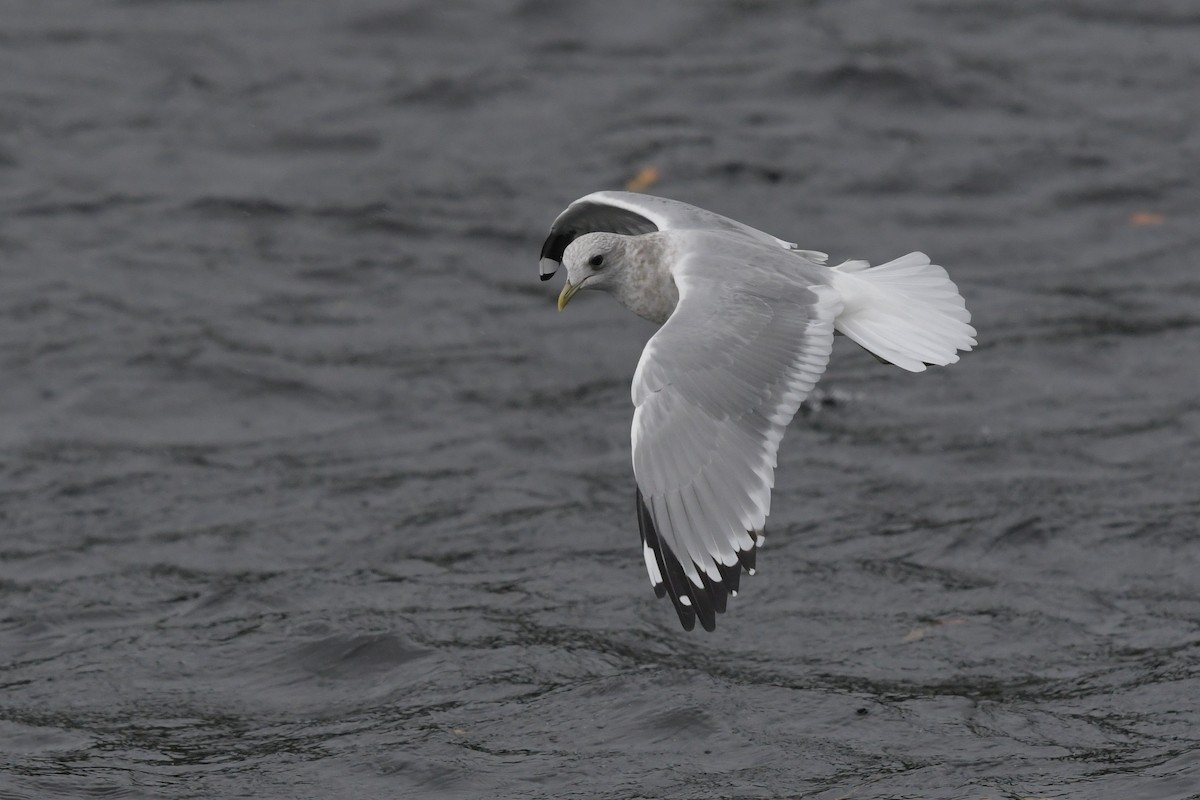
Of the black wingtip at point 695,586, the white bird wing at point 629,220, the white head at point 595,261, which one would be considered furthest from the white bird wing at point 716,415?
the white bird wing at point 629,220

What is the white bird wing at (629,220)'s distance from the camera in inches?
310

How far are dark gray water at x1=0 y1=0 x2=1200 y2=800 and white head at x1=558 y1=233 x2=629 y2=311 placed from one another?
58.0 inches

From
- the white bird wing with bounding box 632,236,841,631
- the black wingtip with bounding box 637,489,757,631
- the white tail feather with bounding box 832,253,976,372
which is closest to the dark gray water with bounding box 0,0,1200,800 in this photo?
the black wingtip with bounding box 637,489,757,631

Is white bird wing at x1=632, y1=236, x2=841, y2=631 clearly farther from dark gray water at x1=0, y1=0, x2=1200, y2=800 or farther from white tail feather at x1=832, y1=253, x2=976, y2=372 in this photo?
dark gray water at x1=0, y1=0, x2=1200, y2=800

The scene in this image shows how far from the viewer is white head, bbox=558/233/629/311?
7.59 m

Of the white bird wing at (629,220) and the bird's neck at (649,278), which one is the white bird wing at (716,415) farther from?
the white bird wing at (629,220)

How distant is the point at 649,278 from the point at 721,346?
0.90 meters

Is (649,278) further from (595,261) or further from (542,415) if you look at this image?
(542,415)

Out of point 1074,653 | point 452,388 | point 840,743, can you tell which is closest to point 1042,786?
point 840,743

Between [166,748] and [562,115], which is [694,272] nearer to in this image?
[166,748]

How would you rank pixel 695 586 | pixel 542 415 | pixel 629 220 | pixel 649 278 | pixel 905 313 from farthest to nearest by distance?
pixel 542 415 < pixel 629 220 < pixel 649 278 < pixel 905 313 < pixel 695 586

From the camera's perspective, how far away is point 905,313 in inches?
285

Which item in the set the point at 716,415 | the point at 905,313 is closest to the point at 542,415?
the point at 905,313

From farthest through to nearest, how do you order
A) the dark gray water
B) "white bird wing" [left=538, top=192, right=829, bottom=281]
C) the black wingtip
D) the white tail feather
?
"white bird wing" [left=538, top=192, right=829, bottom=281] < the dark gray water < the white tail feather < the black wingtip
